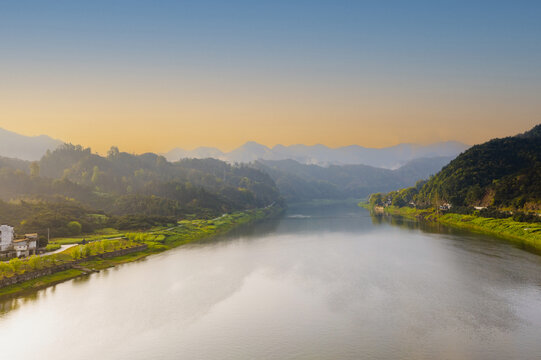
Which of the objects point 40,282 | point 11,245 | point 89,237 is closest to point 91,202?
point 89,237

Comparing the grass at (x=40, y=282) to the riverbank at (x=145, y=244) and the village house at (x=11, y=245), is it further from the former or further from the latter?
the village house at (x=11, y=245)

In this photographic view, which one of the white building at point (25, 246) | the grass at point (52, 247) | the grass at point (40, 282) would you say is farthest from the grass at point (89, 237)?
the grass at point (40, 282)

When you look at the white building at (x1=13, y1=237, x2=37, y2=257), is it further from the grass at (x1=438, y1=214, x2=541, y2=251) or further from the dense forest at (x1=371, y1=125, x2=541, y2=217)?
the dense forest at (x1=371, y1=125, x2=541, y2=217)

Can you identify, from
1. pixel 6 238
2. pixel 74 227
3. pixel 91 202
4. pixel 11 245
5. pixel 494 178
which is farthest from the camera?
pixel 91 202

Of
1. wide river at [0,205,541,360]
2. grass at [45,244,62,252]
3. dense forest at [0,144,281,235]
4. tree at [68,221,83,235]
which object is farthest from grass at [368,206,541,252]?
tree at [68,221,83,235]

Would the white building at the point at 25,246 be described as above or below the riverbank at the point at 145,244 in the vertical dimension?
above

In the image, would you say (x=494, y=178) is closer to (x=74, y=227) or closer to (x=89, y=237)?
(x=89, y=237)
